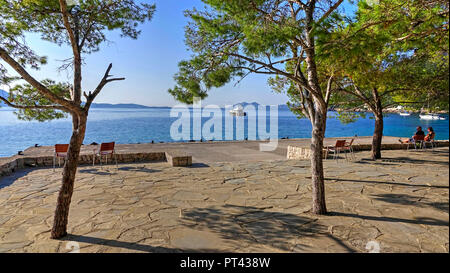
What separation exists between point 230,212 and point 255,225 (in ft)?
2.46

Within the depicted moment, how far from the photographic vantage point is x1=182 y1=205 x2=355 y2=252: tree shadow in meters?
3.72

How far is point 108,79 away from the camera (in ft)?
14.3

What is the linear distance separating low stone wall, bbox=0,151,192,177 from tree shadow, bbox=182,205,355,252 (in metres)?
4.63

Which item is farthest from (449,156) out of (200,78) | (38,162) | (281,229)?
(38,162)

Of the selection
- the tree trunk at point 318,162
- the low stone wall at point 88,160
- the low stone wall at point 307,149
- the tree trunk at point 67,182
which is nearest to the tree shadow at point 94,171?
the low stone wall at point 88,160

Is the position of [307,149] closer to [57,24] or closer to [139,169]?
[139,169]

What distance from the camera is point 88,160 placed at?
1012cm

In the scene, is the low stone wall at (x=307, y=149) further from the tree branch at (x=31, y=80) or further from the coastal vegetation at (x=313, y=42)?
the tree branch at (x=31, y=80)

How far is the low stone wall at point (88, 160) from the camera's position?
842 centimetres

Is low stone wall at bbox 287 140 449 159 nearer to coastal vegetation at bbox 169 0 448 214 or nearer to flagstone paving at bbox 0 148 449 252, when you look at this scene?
flagstone paving at bbox 0 148 449 252

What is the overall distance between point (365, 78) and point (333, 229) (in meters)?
5.09

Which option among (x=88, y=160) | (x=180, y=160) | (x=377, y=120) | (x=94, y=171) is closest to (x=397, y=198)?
(x=377, y=120)
